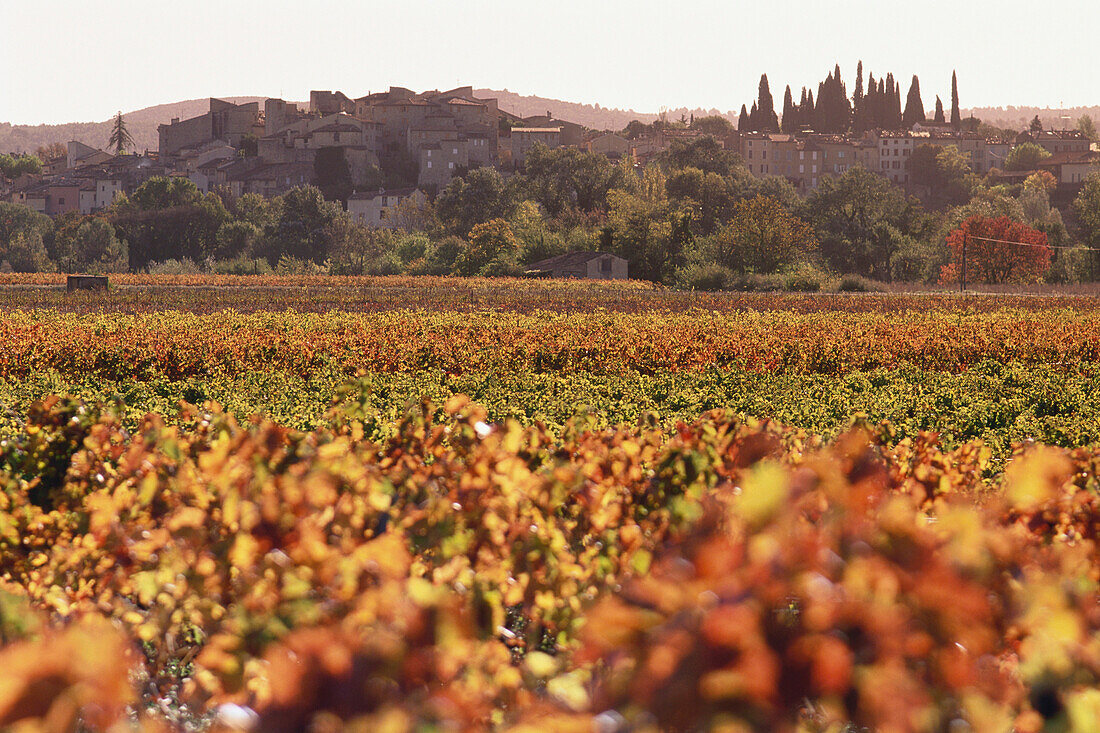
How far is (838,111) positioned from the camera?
161 metres

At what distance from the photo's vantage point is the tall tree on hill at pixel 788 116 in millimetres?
163625

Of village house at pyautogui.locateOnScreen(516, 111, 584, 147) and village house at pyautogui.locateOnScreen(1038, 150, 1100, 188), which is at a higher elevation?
village house at pyautogui.locateOnScreen(516, 111, 584, 147)

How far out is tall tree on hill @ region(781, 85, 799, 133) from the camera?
164 metres

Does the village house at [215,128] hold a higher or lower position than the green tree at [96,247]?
higher

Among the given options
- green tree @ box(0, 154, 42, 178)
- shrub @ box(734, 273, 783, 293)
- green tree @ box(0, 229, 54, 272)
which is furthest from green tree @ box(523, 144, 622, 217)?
green tree @ box(0, 154, 42, 178)

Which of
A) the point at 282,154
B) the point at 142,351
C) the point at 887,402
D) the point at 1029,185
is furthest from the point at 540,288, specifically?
the point at 1029,185

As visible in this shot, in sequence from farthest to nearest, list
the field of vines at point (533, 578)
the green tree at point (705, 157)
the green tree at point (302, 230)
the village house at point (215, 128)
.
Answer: the village house at point (215, 128) < the green tree at point (705, 157) < the green tree at point (302, 230) < the field of vines at point (533, 578)

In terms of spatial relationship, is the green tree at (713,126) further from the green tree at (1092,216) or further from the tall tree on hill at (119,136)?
the tall tree on hill at (119,136)

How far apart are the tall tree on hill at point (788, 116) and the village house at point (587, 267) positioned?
10512 cm

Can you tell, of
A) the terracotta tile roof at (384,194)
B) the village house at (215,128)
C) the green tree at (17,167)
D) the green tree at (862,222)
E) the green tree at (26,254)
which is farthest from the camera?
the green tree at (17,167)

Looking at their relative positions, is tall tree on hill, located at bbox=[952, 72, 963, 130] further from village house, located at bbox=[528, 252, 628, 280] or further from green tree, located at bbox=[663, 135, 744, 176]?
village house, located at bbox=[528, 252, 628, 280]

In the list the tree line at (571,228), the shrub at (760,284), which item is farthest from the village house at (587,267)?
the shrub at (760,284)

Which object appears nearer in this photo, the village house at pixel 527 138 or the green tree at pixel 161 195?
the green tree at pixel 161 195

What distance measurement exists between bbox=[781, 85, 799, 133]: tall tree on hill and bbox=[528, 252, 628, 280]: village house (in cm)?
10512
